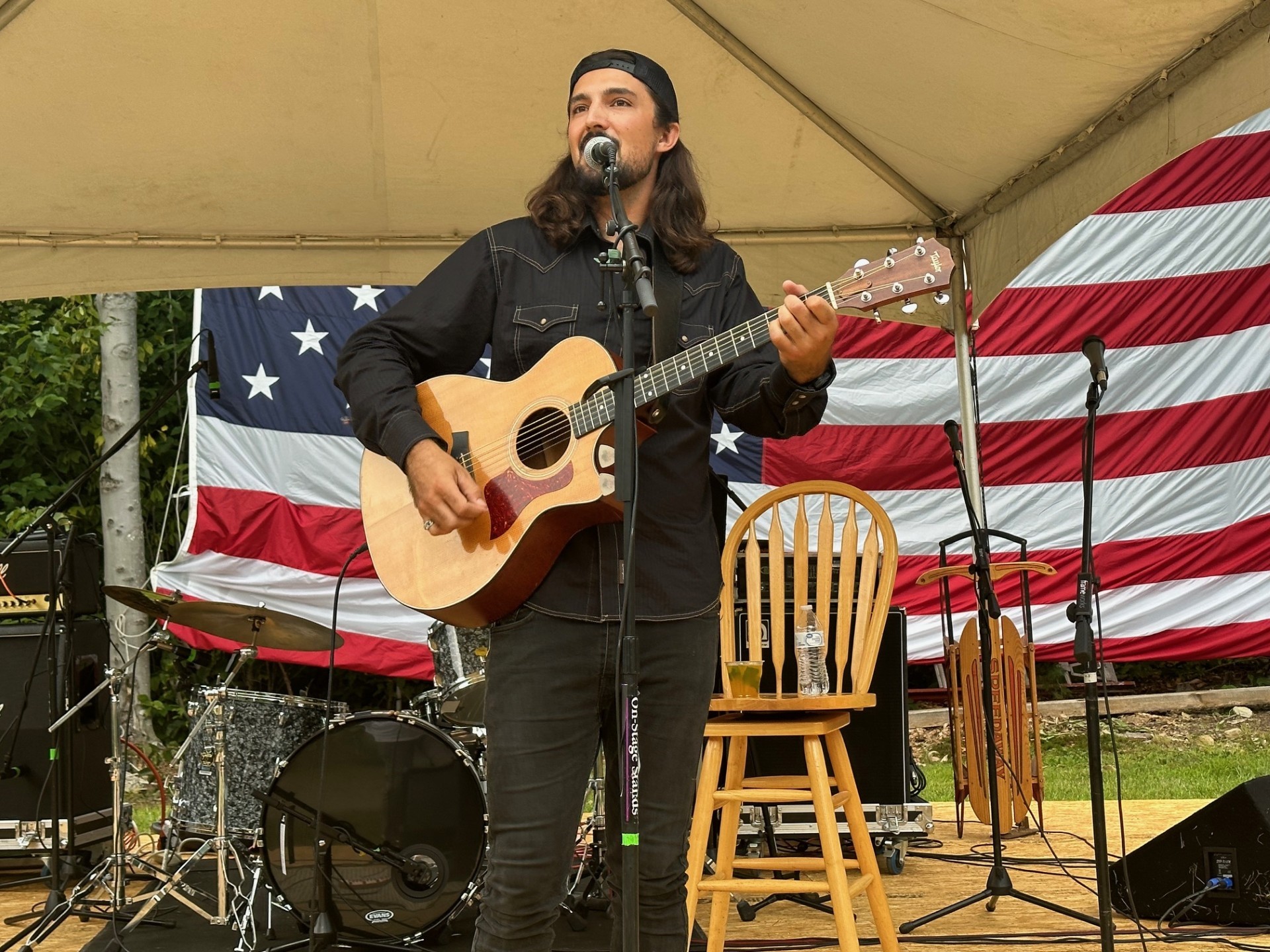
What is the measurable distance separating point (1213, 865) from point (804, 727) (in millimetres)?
1561

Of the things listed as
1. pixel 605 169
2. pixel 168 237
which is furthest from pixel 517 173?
pixel 605 169

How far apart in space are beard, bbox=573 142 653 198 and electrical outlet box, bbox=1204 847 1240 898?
2.73 meters

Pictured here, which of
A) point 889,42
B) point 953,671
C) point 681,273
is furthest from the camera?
point 953,671

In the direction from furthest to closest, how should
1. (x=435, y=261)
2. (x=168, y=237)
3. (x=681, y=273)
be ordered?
(x=435, y=261) → (x=168, y=237) → (x=681, y=273)

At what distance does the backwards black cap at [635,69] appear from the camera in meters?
2.41

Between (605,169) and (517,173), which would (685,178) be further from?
(517,173)

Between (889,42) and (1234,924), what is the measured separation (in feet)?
9.23

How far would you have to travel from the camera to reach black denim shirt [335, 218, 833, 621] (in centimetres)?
216

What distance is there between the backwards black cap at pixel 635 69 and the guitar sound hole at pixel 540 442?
69cm


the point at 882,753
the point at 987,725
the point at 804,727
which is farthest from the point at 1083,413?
the point at 804,727

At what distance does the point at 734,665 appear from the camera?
314 centimetres

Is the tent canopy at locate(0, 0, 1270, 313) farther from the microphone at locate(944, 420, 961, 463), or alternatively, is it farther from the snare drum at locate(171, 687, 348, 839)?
the snare drum at locate(171, 687, 348, 839)

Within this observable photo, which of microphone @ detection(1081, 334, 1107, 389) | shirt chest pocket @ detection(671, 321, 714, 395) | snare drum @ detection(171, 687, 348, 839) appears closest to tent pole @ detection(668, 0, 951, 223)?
microphone @ detection(1081, 334, 1107, 389)

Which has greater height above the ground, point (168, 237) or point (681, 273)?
point (168, 237)
